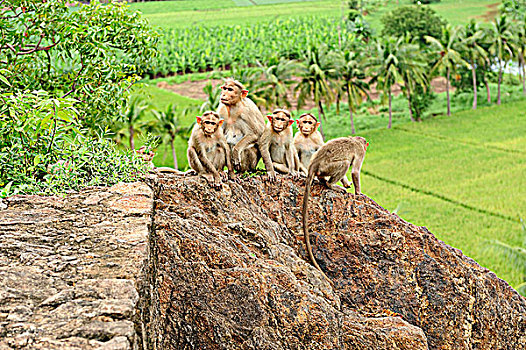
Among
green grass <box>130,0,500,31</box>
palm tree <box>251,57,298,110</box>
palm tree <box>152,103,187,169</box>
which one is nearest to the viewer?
palm tree <box>152,103,187,169</box>

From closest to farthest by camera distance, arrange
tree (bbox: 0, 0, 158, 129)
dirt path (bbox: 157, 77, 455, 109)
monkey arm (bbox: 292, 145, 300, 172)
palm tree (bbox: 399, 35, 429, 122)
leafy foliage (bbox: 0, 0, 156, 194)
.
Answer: leafy foliage (bbox: 0, 0, 156, 194), monkey arm (bbox: 292, 145, 300, 172), tree (bbox: 0, 0, 158, 129), palm tree (bbox: 399, 35, 429, 122), dirt path (bbox: 157, 77, 455, 109)

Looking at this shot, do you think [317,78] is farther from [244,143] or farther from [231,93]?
[244,143]

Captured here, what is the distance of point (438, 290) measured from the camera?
656cm

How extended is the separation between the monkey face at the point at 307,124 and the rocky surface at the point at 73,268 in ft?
8.61

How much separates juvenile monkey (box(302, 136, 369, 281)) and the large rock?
194 millimetres

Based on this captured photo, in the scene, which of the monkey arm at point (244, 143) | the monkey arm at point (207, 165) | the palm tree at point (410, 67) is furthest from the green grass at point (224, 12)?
the monkey arm at point (207, 165)

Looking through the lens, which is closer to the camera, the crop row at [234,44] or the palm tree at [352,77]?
the palm tree at [352,77]

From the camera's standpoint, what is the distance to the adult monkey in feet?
23.1

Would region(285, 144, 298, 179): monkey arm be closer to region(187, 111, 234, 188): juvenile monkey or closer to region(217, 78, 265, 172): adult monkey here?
region(217, 78, 265, 172): adult monkey

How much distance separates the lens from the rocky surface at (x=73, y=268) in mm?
3244

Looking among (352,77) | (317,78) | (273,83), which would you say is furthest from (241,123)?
(352,77)

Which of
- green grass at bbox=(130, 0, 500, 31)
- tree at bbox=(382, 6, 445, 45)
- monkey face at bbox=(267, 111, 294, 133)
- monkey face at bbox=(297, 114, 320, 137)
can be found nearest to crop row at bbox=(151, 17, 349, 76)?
green grass at bbox=(130, 0, 500, 31)

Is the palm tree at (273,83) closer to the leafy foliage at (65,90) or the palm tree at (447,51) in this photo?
the palm tree at (447,51)

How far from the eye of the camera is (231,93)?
7.16m
